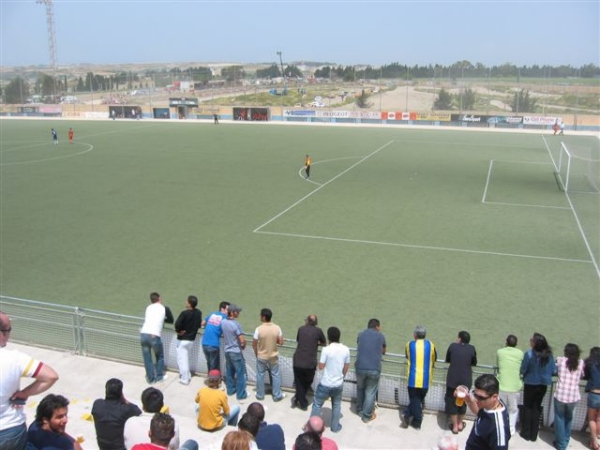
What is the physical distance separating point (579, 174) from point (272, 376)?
3127 cm

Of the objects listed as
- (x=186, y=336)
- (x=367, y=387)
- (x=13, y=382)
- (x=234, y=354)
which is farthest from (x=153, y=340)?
(x=13, y=382)

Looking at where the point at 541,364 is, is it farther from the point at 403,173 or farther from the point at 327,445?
the point at 403,173

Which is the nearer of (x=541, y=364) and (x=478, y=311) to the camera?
(x=541, y=364)

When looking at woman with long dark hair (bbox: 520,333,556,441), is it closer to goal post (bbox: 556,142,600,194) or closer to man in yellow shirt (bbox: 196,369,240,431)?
man in yellow shirt (bbox: 196,369,240,431)

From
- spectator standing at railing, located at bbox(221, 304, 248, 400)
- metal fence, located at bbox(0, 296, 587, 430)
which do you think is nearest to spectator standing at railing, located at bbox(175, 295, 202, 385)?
metal fence, located at bbox(0, 296, 587, 430)

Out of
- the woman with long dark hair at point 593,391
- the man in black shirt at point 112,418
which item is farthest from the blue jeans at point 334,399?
the woman with long dark hair at point 593,391

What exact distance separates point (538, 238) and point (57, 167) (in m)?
30.0

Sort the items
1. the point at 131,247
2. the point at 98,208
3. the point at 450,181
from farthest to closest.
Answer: the point at 450,181 < the point at 98,208 < the point at 131,247

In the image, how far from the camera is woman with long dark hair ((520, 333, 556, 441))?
805cm

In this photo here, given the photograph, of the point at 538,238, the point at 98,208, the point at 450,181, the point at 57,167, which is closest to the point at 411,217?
the point at 538,238

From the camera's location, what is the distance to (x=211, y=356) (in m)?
9.59

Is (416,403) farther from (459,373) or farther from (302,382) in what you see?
(302,382)

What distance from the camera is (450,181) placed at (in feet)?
102

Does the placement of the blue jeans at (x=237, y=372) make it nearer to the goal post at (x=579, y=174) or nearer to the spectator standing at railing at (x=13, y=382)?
the spectator standing at railing at (x=13, y=382)
